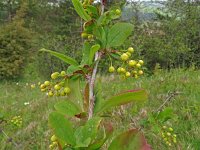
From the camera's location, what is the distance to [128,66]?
1.11m

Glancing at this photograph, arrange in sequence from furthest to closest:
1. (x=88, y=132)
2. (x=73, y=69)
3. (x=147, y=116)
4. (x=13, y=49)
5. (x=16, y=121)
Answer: (x=13, y=49) < (x=16, y=121) < (x=147, y=116) < (x=73, y=69) < (x=88, y=132)

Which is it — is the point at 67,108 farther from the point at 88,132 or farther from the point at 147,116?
the point at 147,116

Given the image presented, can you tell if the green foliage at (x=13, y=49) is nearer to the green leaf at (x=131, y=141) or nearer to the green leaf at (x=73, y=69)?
the green leaf at (x=73, y=69)

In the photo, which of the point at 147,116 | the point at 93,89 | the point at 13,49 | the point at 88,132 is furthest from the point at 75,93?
the point at 13,49

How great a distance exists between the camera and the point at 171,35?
11758mm

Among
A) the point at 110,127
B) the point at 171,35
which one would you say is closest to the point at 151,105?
the point at 110,127

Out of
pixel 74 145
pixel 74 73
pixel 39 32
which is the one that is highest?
pixel 74 73

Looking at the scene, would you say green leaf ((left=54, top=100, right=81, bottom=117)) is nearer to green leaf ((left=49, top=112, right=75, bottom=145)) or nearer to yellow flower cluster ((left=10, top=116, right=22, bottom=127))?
green leaf ((left=49, top=112, right=75, bottom=145))

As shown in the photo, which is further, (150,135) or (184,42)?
(184,42)

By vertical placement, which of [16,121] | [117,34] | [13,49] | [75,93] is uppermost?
[117,34]

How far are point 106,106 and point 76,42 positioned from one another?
43.4 feet

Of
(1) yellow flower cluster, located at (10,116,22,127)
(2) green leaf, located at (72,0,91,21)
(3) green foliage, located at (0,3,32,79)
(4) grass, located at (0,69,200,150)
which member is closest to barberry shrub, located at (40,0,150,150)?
(2) green leaf, located at (72,0,91,21)

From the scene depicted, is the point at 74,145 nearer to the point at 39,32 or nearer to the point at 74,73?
the point at 74,73

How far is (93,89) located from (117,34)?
180 mm
